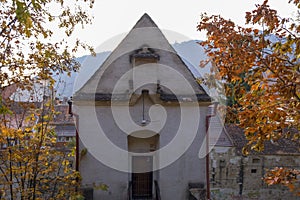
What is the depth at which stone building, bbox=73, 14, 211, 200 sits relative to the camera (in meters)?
8.21

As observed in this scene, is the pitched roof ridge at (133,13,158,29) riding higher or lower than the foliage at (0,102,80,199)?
higher

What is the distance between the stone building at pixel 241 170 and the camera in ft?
52.3

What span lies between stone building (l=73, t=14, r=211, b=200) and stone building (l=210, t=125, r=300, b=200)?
8.01 metres

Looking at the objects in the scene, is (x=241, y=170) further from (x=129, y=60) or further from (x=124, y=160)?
(x=129, y=60)

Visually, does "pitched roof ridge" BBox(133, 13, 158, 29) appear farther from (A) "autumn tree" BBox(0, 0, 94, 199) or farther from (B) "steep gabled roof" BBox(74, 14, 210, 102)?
(A) "autumn tree" BBox(0, 0, 94, 199)

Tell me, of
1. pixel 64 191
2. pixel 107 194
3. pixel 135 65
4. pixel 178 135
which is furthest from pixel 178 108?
pixel 64 191

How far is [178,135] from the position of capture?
27.8ft

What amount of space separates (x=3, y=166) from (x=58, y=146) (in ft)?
4.57

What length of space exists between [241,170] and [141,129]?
9614mm

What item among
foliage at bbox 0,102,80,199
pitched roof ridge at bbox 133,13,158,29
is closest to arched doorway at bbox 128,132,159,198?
foliage at bbox 0,102,80,199

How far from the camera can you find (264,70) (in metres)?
3.98

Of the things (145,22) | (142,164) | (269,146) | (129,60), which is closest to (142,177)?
(142,164)

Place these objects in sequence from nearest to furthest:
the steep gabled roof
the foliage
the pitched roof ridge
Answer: the foliage
the steep gabled roof
the pitched roof ridge

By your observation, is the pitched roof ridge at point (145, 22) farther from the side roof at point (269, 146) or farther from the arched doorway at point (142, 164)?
the side roof at point (269, 146)
